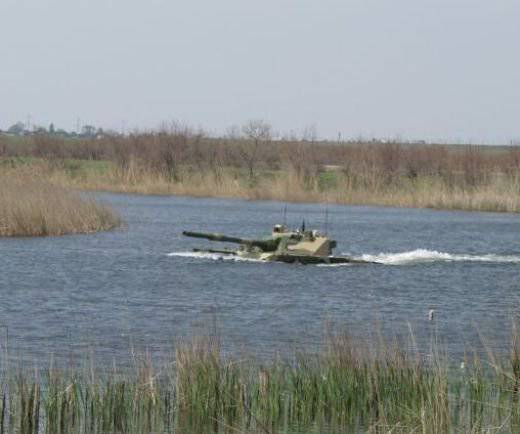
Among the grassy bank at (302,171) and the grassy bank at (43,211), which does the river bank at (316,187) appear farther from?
the grassy bank at (43,211)

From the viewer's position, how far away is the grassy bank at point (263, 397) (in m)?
12.6

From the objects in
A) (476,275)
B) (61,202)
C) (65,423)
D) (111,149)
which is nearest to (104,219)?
(61,202)

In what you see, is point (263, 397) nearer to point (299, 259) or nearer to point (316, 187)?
point (299, 259)

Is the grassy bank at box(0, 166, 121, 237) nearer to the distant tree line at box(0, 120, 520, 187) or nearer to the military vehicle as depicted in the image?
the military vehicle

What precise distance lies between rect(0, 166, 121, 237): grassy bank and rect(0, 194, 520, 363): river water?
484 millimetres

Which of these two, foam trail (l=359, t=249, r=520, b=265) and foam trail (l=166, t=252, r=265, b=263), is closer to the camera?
foam trail (l=166, t=252, r=265, b=263)

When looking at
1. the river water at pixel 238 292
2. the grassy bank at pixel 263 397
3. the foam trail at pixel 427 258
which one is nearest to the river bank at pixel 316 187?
the river water at pixel 238 292

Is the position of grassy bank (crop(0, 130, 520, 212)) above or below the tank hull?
above

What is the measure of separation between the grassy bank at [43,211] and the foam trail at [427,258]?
8.78m

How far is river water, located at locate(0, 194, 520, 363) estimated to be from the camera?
19359 mm

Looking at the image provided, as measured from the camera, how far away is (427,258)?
36062mm

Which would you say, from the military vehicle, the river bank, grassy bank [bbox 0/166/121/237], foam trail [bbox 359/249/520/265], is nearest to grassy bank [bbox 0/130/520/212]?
the river bank

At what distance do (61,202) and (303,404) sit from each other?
1010 inches

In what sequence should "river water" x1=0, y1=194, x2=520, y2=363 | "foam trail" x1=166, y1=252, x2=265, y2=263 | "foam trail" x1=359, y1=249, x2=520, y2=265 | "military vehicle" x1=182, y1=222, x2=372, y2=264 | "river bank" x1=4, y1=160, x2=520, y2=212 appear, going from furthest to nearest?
"river bank" x1=4, y1=160, x2=520, y2=212
"foam trail" x1=359, y1=249, x2=520, y2=265
"foam trail" x1=166, y1=252, x2=265, y2=263
"military vehicle" x1=182, y1=222, x2=372, y2=264
"river water" x1=0, y1=194, x2=520, y2=363
